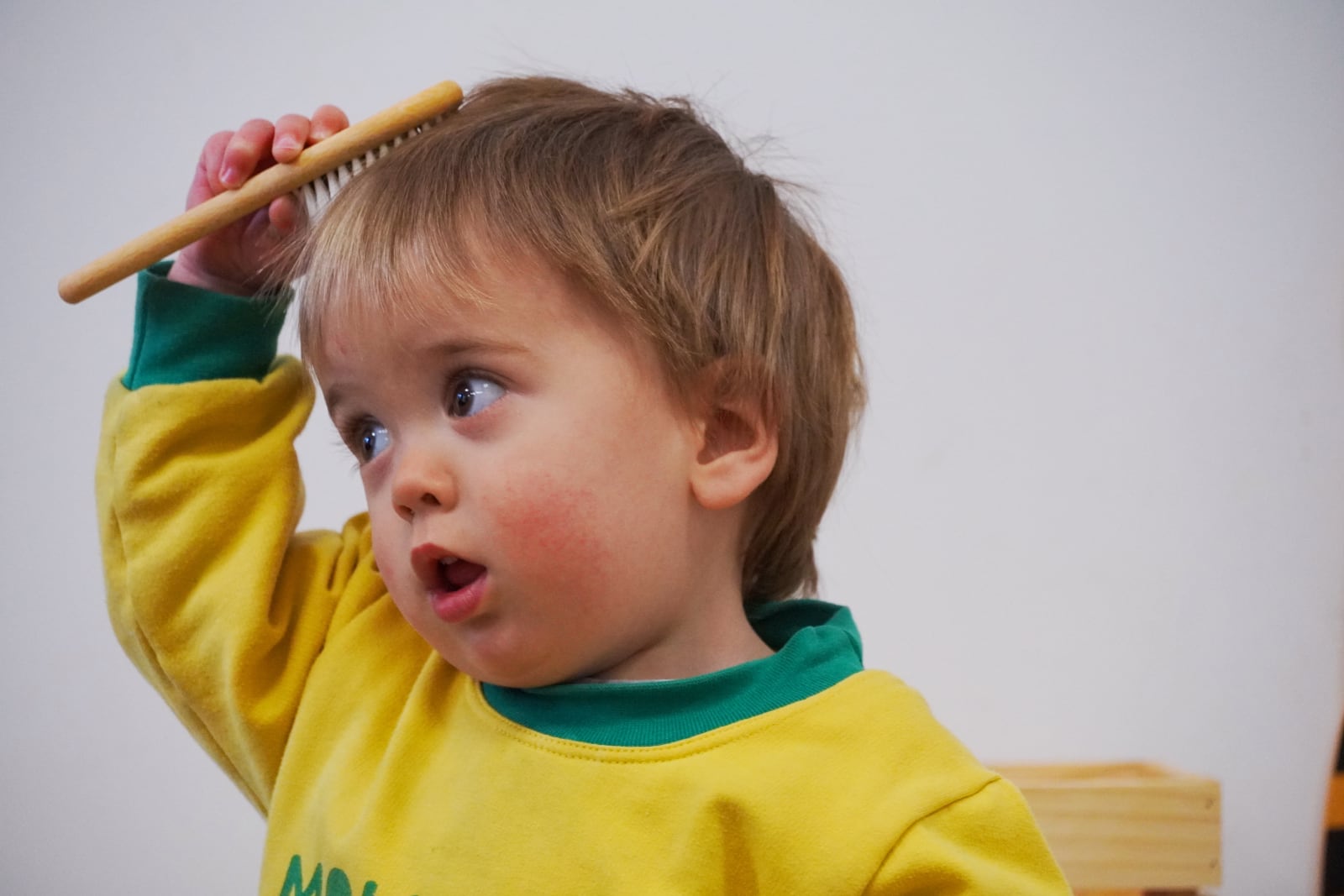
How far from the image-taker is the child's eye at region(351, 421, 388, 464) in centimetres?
59

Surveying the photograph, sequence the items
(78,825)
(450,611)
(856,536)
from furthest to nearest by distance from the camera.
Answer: (856,536), (78,825), (450,611)

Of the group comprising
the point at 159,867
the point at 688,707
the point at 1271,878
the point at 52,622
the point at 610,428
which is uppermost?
the point at 610,428

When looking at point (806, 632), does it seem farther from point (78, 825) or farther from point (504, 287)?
point (78, 825)

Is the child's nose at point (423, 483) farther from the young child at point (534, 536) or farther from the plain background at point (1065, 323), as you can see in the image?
the plain background at point (1065, 323)

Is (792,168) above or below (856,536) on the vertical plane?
above

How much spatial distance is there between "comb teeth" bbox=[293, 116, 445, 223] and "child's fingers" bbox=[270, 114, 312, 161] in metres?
0.02

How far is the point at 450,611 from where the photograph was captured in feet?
1.78

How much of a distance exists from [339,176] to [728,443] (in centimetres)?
25

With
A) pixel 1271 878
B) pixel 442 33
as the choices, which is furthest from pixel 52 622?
pixel 1271 878

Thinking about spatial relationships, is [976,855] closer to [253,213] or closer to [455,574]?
[455,574]

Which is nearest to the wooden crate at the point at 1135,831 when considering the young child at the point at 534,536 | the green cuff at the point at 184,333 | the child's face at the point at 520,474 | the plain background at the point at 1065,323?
the plain background at the point at 1065,323

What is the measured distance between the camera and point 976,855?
0.52 metres

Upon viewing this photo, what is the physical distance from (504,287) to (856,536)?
0.79 m

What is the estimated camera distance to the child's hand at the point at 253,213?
0.62m
